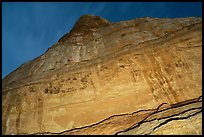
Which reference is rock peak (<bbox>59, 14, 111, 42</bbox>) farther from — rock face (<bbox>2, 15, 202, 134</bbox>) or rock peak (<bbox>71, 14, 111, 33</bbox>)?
rock face (<bbox>2, 15, 202, 134</bbox>)

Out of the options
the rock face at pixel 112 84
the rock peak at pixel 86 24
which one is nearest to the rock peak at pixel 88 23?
the rock peak at pixel 86 24

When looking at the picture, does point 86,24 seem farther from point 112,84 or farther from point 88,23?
point 112,84

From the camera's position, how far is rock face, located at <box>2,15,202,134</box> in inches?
383

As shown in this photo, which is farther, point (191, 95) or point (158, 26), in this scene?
point (158, 26)

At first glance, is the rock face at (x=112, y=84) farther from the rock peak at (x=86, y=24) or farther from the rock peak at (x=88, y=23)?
the rock peak at (x=88, y=23)

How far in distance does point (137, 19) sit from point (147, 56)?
135 inches

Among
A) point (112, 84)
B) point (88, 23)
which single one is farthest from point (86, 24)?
point (112, 84)

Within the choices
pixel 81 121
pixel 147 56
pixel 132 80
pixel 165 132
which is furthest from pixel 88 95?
pixel 165 132

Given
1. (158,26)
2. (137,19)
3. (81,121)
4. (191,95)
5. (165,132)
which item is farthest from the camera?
(137,19)

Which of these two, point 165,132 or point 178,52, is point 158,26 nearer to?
point 178,52

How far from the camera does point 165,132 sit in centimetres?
572

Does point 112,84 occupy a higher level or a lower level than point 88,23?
lower

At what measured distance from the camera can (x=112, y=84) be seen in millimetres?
10344

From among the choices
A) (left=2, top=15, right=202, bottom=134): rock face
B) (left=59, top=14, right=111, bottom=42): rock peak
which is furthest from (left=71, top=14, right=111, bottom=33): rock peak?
(left=2, top=15, right=202, bottom=134): rock face
